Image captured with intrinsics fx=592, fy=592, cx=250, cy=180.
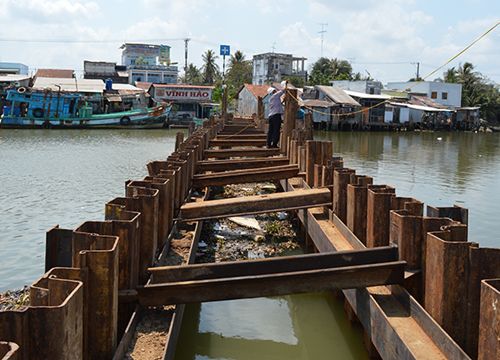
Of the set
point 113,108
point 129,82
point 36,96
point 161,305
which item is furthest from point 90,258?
point 129,82

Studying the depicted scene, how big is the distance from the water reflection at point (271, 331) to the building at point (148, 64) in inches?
2632

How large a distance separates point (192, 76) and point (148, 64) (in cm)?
822

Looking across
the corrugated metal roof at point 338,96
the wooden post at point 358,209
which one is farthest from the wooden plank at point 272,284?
the corrugated metal roof at point 338,96

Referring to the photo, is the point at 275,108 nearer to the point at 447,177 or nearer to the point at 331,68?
the point at 447,177

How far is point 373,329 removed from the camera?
15.2ft

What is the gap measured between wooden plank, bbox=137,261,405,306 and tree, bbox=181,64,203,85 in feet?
264

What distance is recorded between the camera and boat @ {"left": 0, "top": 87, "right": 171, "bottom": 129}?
44906 millimetres

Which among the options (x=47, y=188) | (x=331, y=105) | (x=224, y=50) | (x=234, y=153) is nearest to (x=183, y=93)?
(x=331, y=105)

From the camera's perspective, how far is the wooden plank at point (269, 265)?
4.80 meters

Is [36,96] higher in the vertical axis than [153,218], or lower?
higher

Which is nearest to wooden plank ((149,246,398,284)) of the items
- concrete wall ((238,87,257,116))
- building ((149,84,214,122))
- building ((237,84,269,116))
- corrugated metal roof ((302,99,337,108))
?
corrugated metal roof ((302,99,337,108))

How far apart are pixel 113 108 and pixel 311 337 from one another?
1866 inches

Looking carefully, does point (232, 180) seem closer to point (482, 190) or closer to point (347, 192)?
point (347, 192)

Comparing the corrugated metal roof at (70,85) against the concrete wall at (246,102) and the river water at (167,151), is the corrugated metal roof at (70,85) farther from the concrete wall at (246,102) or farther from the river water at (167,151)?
the river water at (167,151)
